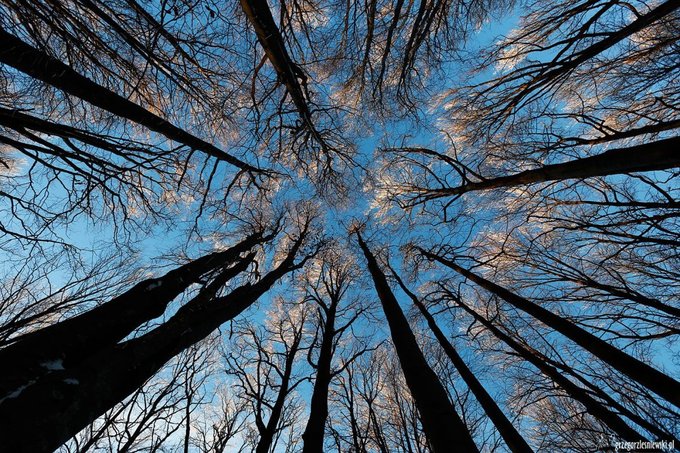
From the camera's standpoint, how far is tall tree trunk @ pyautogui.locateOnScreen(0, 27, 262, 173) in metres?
3.42

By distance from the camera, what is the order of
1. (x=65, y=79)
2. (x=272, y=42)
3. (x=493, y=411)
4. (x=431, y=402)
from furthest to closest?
(x=493, y=411)
(x=272, y=42)
(x=65, y=79)
(x=431, y=402)

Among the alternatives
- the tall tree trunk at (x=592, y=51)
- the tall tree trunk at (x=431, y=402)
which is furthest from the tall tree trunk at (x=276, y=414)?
the tall tree trunk at (x=592, y=51)

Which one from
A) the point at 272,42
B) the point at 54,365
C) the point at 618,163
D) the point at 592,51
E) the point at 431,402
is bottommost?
the point at 431,402

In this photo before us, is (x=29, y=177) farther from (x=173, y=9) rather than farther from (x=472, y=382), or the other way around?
(x=472, y=382)

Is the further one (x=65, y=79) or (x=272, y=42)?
(x=272, y=42)

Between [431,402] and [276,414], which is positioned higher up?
[276,414]

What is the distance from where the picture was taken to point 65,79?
3830 millimetres

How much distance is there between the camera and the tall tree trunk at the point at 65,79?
3424 mm

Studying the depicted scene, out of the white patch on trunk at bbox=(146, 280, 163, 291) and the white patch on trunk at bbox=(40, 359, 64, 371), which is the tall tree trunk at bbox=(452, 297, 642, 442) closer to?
the white patch on trunk at bbox=(146, 280, 163, 291)

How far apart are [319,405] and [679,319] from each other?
763 centimetres

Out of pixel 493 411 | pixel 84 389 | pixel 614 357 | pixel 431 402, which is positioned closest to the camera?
pixel 84 389

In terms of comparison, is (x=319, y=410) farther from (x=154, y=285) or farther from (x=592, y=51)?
(x=592, y=51)

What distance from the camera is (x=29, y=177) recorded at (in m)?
4.92

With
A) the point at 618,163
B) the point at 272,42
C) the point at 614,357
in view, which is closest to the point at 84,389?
the point at 272,42
